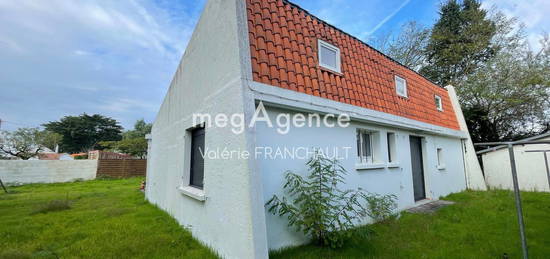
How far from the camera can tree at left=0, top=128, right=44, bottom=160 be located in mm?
20781

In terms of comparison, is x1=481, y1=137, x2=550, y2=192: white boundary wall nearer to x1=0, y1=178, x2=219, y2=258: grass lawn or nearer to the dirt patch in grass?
x1=0, y1=178, x2=219, y2=258: grass lawn

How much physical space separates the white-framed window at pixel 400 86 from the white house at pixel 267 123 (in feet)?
0.15

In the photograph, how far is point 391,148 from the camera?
5.89 metres

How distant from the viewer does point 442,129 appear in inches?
304

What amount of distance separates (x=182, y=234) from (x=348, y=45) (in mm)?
6267

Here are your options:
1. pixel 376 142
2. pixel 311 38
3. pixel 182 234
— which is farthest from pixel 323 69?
pixel 182 234

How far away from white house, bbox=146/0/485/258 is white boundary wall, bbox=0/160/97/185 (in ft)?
44.3

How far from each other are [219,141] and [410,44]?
1943 centimetres

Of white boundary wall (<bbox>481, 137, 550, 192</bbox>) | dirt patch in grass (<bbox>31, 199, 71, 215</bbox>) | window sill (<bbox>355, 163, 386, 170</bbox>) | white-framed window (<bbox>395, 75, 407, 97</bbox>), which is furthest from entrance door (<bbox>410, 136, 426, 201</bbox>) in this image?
dirt patch in grass (<bbox>31, 199, 71, 215</bbox>)

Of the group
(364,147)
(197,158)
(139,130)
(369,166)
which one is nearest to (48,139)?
(139,130)

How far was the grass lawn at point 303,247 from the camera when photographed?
10.4ft

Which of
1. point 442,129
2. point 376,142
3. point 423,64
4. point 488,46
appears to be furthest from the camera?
point 423,64

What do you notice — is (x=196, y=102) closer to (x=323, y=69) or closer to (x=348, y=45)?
(x=323, y=69)

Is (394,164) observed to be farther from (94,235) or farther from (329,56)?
(94,235)
